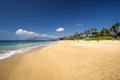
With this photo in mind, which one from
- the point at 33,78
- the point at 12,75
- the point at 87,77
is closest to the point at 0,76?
the point at 12,75

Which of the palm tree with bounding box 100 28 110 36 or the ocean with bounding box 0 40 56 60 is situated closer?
the ocean with bounding box 0 40 56 60

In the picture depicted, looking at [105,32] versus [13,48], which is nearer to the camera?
[13,48]

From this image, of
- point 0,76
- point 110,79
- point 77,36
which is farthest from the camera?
point 77,36

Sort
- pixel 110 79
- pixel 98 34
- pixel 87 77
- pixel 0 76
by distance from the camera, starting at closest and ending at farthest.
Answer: pixel 110 79, pixel 87 77, pixel 0 76, pixel 98 34

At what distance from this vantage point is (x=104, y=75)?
14.8 feet

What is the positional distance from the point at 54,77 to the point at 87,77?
1600 mm

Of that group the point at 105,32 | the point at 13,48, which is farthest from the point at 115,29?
the point at 13,48

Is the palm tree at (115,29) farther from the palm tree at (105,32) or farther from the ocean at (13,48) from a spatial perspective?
the ocean at (13,48)

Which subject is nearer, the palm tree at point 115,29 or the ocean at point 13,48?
the ocean at point 13,48

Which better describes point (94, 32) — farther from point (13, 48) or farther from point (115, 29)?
point (13, 48)

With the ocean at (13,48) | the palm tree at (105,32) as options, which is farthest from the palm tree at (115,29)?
the ocean at (13,48)

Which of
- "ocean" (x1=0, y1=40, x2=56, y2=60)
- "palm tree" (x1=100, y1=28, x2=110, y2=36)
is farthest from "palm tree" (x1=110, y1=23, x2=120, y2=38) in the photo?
"ocean" (x1=0, y1=40, x2=56, y2=60)

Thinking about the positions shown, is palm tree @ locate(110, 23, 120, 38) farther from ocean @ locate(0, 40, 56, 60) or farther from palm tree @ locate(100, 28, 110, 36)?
ocean @ locate(0, 40, 56, 60)

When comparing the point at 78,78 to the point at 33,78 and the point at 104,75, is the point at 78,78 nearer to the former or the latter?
the point at 104,75
